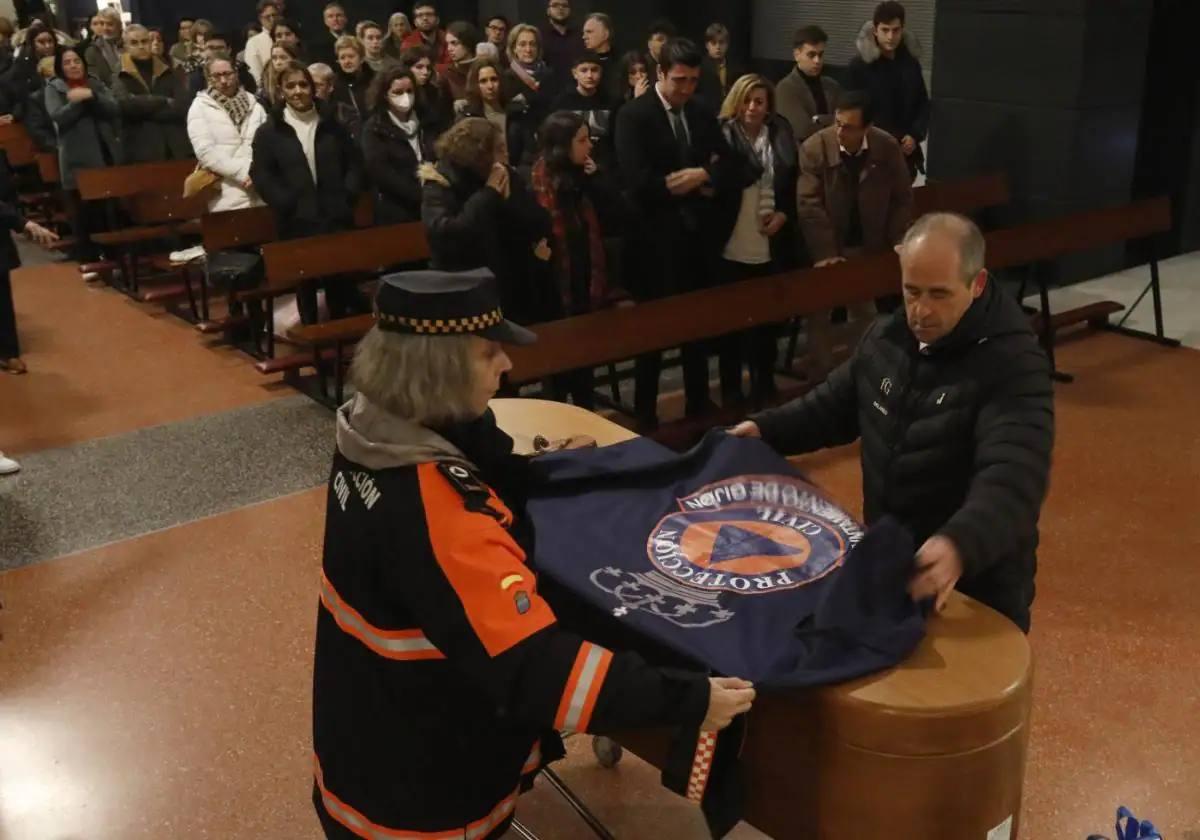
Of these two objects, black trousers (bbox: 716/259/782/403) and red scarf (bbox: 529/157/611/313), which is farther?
black trousers (bbox: 716/259/782/403)

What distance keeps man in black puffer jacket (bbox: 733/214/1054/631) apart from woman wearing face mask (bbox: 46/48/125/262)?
6984mm

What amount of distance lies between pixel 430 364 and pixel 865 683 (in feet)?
2.73

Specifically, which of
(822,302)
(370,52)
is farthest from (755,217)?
(370,52)

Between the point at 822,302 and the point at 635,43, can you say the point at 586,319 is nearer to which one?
the point at 822,302

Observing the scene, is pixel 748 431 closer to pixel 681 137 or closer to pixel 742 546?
pixel 742 546

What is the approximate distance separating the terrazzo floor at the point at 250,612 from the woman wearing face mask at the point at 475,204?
46.5 inches

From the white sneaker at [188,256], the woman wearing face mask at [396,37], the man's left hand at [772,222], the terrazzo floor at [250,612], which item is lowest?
the terrazzo floor at [250,612]

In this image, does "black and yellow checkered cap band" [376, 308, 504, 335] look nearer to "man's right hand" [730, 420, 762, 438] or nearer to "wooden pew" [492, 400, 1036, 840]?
"wooden pew" [492, 400, 1036, 840]

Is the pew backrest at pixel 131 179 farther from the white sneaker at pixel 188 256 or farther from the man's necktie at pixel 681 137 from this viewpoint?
the man's necktie at pixel 681 137

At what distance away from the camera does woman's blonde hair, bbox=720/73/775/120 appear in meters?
5.56

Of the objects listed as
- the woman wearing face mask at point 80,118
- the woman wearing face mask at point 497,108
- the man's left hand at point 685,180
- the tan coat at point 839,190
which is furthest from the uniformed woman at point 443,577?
the woman wearing face mask at point 80,118

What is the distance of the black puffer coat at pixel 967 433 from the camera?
2.27 metres

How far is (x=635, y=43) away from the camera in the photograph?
40.8ft

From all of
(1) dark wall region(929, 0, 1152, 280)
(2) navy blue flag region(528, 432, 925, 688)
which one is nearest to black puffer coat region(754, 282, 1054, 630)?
(2) navy blue flag region(528, 432, 925, 688)
